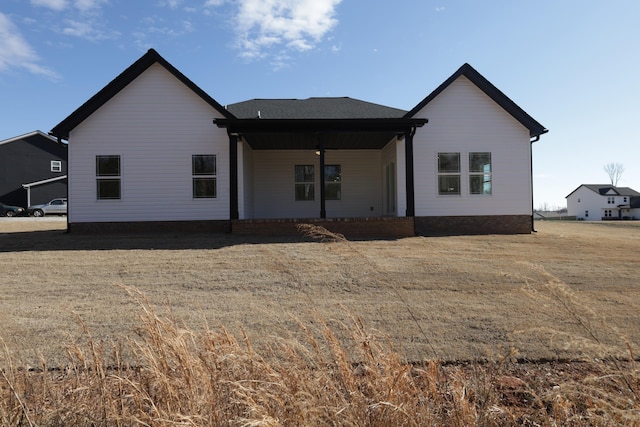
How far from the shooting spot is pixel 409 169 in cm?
1280

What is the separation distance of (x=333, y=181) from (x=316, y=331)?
39.5 ft

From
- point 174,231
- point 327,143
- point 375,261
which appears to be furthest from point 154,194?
point 375,261

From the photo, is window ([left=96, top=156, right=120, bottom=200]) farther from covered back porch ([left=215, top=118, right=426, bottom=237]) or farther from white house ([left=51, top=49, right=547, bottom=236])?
covered back porch ([left=215, top=118, right=426, bottom=237])

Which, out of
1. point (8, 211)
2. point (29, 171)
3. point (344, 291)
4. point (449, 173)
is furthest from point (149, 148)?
point (29, 171)

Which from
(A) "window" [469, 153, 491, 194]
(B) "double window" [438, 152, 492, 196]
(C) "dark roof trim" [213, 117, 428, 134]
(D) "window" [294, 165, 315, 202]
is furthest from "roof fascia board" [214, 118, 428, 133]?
(D) "window" [294, 165, 315, 202]

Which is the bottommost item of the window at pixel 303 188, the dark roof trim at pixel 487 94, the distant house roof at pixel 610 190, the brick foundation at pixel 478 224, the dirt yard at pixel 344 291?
the dirt yard at pixel 344 291

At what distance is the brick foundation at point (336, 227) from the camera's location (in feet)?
38.7

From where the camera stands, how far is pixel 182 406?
8.50ft

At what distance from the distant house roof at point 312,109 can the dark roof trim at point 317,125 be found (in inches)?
68.4

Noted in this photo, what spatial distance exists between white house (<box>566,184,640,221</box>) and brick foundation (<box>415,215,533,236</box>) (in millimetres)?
55823

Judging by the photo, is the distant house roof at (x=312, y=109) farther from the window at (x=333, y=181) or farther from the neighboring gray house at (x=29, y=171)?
the neighboring gray house at (x=29, y=171)

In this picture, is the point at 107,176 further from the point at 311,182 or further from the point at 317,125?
the point at 311,182

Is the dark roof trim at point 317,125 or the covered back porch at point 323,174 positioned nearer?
the covered back porch at point 323,174

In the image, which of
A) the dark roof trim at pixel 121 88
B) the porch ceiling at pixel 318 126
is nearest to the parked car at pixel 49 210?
the dark roof trim at pixel 121 88
